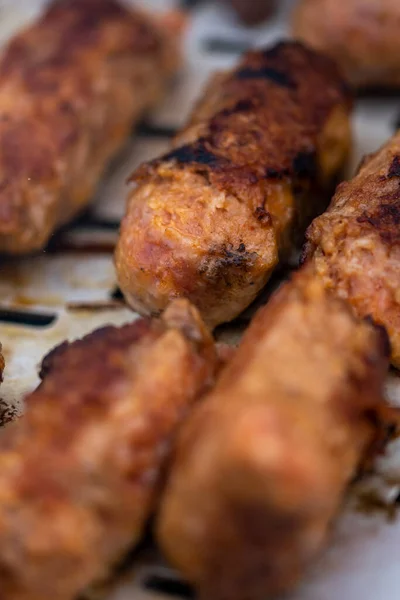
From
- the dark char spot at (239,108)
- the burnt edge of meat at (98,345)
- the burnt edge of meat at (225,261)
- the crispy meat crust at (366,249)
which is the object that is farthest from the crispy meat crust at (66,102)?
the crispy meat crust at (366,249)

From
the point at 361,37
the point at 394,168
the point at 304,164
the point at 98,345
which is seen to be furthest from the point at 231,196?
the point at 361,37

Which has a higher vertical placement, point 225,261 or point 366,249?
point 366,249

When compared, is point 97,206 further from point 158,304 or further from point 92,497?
point 92,497

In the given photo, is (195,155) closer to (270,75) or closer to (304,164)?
(304,164)

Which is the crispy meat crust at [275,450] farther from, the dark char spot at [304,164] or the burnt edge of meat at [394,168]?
the dark char spot at [304,164]

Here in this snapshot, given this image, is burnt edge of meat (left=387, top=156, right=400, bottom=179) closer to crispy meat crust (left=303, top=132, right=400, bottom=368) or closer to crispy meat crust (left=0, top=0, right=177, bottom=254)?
crispy meat crust (left=303, top=132, right=400, bottom=368)

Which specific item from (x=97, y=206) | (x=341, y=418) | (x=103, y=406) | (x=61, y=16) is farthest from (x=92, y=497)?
(x=61, y=16)

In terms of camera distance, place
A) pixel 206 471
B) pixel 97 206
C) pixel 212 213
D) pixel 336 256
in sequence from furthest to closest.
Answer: pixel 97 206
pixel 212 213
pixel 336 256
pixel 206 471

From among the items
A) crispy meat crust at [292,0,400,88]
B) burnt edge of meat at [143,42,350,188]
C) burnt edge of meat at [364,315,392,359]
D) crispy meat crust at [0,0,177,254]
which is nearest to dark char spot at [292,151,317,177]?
burnt edge of meat at [143,42,350,188]
